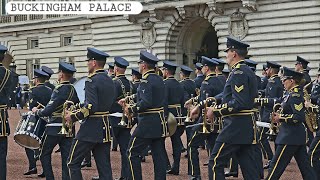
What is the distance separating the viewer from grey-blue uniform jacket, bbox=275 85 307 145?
863 centimetres

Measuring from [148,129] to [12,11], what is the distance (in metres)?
32.0

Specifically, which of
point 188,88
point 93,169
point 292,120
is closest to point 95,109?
point 292,120

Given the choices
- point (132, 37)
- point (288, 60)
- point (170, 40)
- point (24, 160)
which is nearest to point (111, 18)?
Result: point (132, 37)

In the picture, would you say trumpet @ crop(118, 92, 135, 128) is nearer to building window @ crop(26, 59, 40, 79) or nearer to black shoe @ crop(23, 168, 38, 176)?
black shoe @ crop(23, 168, 38, 176)

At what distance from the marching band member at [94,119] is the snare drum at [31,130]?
194 centimetres

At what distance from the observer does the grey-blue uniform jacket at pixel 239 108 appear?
7917 mm

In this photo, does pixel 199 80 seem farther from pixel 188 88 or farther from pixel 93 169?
pixel 93 169

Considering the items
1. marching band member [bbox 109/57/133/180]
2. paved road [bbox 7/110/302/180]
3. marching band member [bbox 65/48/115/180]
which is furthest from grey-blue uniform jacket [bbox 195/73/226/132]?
marching band member [bbox 65/48/115/180]

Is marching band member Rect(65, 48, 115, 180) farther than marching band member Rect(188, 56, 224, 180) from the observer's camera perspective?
No

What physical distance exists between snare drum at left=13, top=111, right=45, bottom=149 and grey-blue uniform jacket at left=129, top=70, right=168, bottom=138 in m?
1.79

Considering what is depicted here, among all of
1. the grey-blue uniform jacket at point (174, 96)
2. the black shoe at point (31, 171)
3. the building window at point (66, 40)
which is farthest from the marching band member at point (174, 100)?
the building window at point (66, 40)

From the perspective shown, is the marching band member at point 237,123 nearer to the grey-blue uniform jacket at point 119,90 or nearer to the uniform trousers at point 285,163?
the uniform trousers at point 285,163

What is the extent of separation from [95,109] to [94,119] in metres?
0.19

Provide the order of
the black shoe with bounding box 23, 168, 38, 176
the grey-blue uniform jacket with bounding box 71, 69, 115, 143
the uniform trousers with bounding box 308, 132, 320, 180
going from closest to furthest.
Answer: the grey-blue uniform jacket with bounding box 71, 69, 115, 143 < the uniform trousers with bounding box 308, 132, 320, 180 < the black shoe with bounding box 23, 168, 38, 176
